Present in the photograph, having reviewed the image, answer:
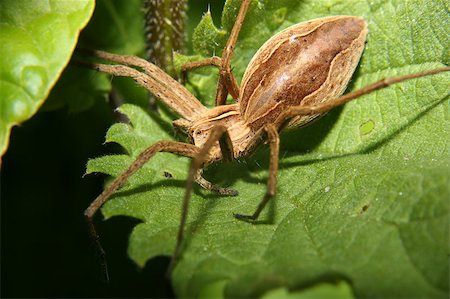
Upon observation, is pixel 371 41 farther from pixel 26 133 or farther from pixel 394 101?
pixel 26 133

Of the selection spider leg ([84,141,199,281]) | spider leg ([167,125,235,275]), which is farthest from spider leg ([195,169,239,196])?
spider leg ([167,125,235,275])

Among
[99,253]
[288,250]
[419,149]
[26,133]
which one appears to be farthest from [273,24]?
[26,133]

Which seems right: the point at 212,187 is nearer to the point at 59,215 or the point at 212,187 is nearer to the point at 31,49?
the point at 31,49

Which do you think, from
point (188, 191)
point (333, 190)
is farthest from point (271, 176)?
point (188, 191)

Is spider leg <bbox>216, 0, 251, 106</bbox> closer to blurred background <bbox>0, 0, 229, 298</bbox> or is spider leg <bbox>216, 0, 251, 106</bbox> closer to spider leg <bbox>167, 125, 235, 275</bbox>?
spider leg <bbox>167, 125, 235, 275</bbox>

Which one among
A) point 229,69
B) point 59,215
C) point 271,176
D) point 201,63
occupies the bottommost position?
point 271,176

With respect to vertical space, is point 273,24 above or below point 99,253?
above

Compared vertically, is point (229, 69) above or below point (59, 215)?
above
